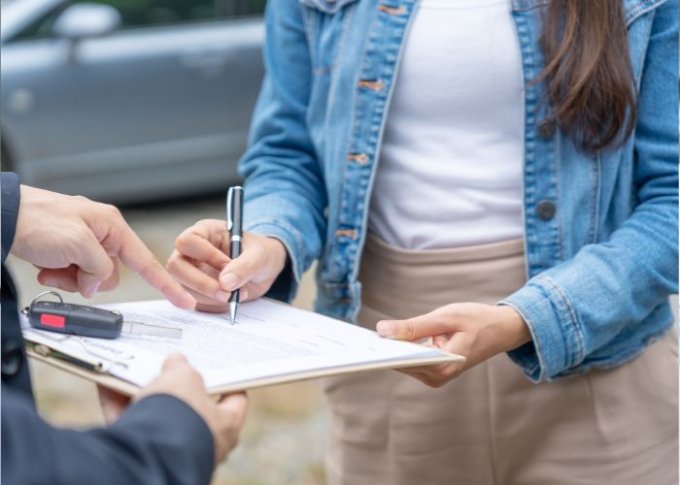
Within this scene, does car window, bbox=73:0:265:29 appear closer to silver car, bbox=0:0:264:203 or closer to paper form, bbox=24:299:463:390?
silver car, bbox=0:0:264:203

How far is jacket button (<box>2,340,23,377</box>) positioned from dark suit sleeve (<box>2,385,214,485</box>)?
49 millimetres

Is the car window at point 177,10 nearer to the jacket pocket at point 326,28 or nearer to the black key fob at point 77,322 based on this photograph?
the jacket pocket at point 326,28

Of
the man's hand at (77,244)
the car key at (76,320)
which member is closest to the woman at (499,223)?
the man's hand at (77,244)

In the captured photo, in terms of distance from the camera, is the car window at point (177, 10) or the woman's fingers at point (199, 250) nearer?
the woman's fingers at point (199, 250)

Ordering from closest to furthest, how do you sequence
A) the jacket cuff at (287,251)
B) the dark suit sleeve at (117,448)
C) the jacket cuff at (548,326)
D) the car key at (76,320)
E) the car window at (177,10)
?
the dark suit sleeve at (117,448) < the car key at (76,320) < the jacket cuff at (548,326) < the jacket cuff at (287,251) < the car window at (177,10)

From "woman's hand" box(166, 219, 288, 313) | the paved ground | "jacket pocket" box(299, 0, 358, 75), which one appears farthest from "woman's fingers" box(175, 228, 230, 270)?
the paved ground

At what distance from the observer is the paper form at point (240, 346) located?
1.24 meters

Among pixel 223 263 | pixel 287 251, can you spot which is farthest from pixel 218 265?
pixel 287 251

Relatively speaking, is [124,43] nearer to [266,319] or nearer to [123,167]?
[123,167]

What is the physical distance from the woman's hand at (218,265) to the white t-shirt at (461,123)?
0.24 m

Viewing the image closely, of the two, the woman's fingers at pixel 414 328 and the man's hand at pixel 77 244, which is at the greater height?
the man's hand at pixel 77 244

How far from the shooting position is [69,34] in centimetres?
560

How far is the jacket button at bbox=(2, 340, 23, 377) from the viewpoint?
3.86ft

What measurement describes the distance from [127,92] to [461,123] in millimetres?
4237
